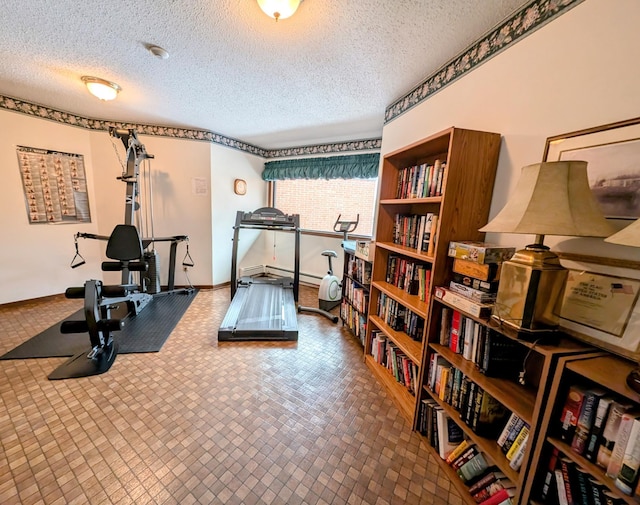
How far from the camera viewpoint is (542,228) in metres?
0.80

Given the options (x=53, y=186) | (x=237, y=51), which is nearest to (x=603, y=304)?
(x=237, y=51)

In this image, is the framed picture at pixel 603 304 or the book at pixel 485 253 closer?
the framed picture at pixel 603 304

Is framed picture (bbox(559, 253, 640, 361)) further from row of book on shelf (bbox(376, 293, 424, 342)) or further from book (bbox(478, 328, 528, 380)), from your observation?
row of book on shelf (bbox(376, 293, 424, 342))

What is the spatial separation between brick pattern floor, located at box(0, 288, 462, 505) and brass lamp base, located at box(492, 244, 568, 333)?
97 cm

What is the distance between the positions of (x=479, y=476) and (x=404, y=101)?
106 inches

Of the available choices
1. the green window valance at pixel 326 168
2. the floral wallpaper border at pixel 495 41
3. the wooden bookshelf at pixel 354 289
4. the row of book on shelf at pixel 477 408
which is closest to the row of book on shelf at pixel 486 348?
the row of book on shelf at pixel 477 408

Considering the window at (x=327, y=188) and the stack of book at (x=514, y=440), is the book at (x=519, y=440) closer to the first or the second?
the stack of book at (x=514, y=440)

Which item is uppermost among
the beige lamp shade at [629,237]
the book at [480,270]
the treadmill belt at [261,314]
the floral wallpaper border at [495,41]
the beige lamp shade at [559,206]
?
the floral wallpaper border at [495,41]

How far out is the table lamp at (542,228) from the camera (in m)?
0.79

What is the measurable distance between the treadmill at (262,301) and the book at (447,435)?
147cm

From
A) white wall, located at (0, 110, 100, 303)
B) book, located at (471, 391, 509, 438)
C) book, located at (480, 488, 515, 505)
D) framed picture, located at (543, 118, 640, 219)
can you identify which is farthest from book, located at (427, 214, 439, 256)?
white wall, located at (0, 110, 100, 303)

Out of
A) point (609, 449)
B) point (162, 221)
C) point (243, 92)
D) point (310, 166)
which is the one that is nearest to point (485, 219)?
point (609, 449)

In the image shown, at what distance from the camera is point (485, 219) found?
1.35 meters

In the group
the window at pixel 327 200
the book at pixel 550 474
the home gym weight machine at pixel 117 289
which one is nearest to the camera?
the book at pixel 550 474
